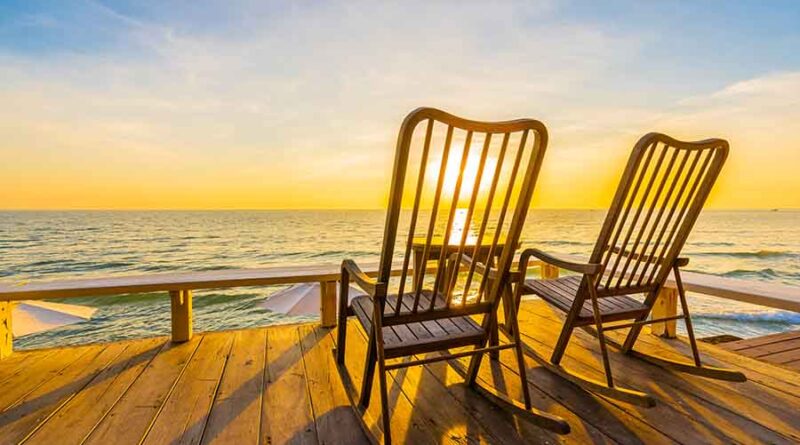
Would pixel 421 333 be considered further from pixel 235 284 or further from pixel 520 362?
pixel 235 284

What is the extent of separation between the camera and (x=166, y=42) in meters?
3.58

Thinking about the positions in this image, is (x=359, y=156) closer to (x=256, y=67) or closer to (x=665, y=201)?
(x=256, y=67)

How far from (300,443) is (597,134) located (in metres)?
6.50

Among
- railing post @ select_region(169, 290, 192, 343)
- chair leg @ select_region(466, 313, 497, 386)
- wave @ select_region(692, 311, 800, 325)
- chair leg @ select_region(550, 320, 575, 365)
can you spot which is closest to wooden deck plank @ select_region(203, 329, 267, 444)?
railing post @ select_region(169, 290, 192, 343)

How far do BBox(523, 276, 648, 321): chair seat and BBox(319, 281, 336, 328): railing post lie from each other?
54.7 inches

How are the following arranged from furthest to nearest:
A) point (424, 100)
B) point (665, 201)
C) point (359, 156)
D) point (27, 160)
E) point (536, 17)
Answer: point (359, 156) → point (27, 160) → point (424, 100) → point (536, 17) → point (665, 201)

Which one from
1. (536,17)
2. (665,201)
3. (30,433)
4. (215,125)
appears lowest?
(30,433)

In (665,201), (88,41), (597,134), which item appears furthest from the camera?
(597,134)

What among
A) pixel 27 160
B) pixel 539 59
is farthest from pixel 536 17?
pixel 27 160

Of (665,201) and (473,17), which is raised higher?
(473,17)

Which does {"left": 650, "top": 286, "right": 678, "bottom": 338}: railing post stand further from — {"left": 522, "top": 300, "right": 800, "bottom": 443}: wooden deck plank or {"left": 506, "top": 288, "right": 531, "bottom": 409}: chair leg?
{"left": 506, "top": 288, "right": 531, "bottom": 409}: chair leg

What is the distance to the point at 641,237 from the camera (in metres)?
1.52

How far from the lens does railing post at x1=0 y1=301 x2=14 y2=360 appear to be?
2.11 meters

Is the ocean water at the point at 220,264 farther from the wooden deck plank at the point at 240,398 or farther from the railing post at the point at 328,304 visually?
the railing post at the point at 328,304
